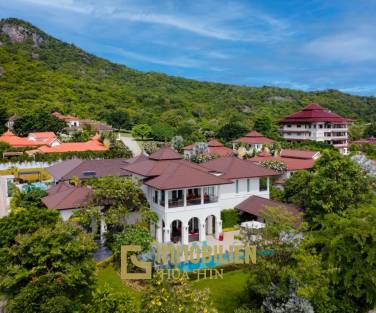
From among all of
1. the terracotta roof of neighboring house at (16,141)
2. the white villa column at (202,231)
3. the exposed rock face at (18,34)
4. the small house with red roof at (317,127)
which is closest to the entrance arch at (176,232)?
the white villa column at (202,231)

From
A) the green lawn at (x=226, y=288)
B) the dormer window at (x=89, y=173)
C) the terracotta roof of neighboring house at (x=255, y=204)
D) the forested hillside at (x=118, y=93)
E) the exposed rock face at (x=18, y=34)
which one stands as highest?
the exposed rock face at (x=18, y=34)

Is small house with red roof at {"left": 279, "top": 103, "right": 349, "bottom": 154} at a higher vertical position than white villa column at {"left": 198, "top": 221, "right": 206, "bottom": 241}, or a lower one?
higher

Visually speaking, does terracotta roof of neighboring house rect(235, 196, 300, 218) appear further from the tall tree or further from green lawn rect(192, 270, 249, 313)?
the tall tree

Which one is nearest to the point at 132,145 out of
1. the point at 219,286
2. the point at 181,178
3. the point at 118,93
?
the point at 118,93

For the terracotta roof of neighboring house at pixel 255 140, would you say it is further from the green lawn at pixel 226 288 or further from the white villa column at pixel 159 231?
the green lawn at pixel 226 288

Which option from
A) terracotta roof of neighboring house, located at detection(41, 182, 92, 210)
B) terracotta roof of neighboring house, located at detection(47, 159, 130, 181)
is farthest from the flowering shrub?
terracotta roof of neighboring house, located at detection(41, 182, 92, 210)

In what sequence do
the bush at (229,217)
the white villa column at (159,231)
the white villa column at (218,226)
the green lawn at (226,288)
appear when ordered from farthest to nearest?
the bush at (229,217)
the white villa column at (218,226)
the white villa column at (159,231)
the green lawn at (226,288)

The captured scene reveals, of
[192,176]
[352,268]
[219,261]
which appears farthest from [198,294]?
[192,176]
